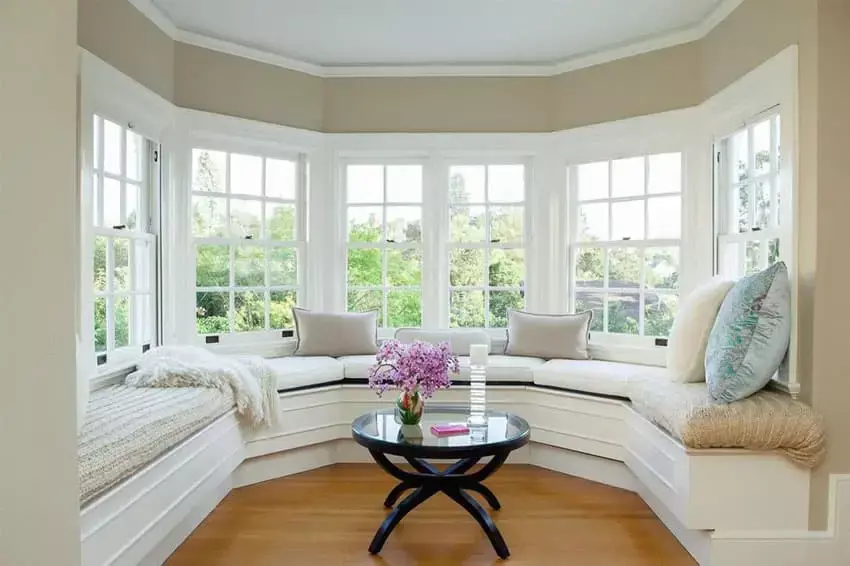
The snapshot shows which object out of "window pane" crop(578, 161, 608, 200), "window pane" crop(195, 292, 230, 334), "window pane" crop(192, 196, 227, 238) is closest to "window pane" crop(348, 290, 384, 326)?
"window pane" crop(195, 292, 230, 334)

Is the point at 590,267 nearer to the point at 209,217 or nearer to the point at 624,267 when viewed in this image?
the point at 624,267

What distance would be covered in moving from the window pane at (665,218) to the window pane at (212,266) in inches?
117

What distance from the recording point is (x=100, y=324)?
3846 mm

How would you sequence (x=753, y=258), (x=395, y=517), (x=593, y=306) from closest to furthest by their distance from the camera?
1. (x=395, y=517)
2. (x=753, y=258)
3. (x=593, y=306)

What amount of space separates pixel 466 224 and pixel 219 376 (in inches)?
95.9

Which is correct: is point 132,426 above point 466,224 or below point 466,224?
below

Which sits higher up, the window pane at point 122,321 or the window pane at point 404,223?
the window pane at point 404,223

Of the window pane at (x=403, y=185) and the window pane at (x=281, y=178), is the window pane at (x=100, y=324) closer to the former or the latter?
the window pane at (x=281, y=178)

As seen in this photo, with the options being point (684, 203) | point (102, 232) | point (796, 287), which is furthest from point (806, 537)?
point (102, 232)

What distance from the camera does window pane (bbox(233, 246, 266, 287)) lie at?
505 cm

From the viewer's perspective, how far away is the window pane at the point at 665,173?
4805 millimetres

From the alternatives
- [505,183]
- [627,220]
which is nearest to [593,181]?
[627,220]

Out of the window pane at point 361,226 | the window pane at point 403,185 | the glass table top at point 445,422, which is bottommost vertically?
the glass table top at point 445,422

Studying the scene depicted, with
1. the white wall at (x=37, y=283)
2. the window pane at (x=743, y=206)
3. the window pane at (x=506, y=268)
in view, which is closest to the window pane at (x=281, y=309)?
the window pane at (x=506, y=268)
